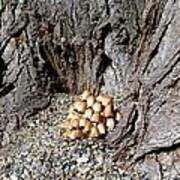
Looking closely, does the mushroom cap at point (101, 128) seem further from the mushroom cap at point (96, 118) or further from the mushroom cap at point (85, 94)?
the mushroom cap at point (85, 94)

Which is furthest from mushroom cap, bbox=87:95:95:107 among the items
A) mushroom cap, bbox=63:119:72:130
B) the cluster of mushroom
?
mushroom cap, bbox=63:119:72:130

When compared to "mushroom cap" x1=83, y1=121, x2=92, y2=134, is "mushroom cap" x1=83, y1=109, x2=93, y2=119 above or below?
above

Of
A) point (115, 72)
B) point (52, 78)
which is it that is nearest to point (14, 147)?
point (52, 78)

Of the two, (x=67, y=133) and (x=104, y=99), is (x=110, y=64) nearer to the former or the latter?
(x=104, y=99)

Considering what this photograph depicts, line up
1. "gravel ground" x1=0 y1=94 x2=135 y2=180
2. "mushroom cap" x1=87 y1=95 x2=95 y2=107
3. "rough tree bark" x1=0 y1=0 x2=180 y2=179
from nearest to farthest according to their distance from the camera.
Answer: "rough tree bark" x1=0 y1=0 x2=180 y2=179
"gravel ground" x1=0 y1=94 x2=135 y2=180
"mushroom cap" x1=87 y1=95 x2=95 y2=107

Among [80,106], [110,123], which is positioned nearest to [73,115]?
[80,106]

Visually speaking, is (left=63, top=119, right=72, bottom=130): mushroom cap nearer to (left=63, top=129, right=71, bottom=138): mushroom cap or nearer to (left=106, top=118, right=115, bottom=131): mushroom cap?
(left=63, top=129, right=71, bottom=138): mushroom cap
